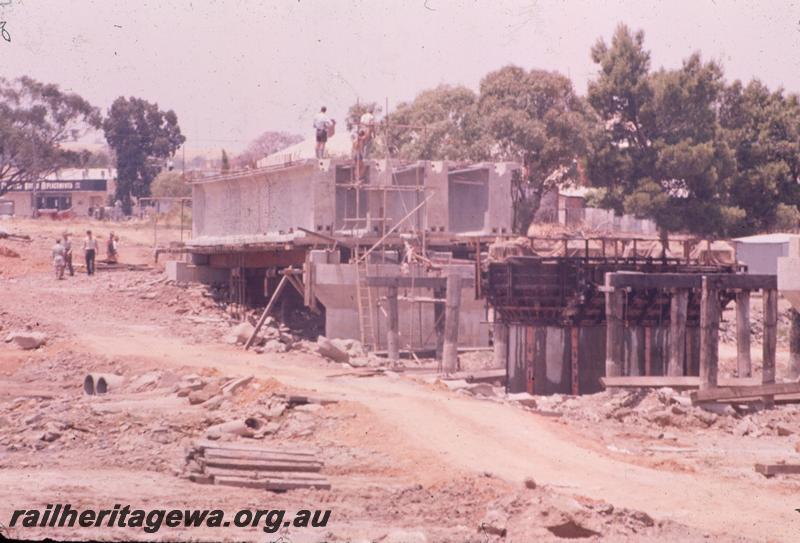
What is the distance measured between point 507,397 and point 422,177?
14.7 metres

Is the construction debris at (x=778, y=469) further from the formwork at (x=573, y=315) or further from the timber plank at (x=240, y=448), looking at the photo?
the formwork at (x=573, y=315)

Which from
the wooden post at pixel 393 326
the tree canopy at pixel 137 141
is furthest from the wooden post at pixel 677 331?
the tree canopy at pixel 137 141

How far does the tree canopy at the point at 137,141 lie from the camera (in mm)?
76375

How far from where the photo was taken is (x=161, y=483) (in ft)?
57.1

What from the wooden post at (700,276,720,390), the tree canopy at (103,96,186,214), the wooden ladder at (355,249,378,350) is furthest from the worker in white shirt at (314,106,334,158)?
the tree canopy at (103,96,186,214)

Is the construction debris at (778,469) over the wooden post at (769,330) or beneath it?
beneath

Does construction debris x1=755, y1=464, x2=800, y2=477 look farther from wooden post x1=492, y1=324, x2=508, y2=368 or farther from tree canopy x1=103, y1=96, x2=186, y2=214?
tree canopy x1=103, y1=96, x2=186, y2=214

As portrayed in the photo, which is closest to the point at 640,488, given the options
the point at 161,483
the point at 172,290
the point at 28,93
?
the point at 161,483

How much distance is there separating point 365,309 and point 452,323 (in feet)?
17.6

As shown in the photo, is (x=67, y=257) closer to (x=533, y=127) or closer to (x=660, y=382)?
(x=533, y=127)

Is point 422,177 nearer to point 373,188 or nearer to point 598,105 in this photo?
point 373,188

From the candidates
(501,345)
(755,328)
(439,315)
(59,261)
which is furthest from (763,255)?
(59,261)

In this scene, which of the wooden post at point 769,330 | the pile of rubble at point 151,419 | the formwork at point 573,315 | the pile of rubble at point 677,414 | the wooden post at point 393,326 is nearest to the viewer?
the pile of rubble at point 151,419

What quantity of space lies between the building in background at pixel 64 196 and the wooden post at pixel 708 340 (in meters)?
55.8
